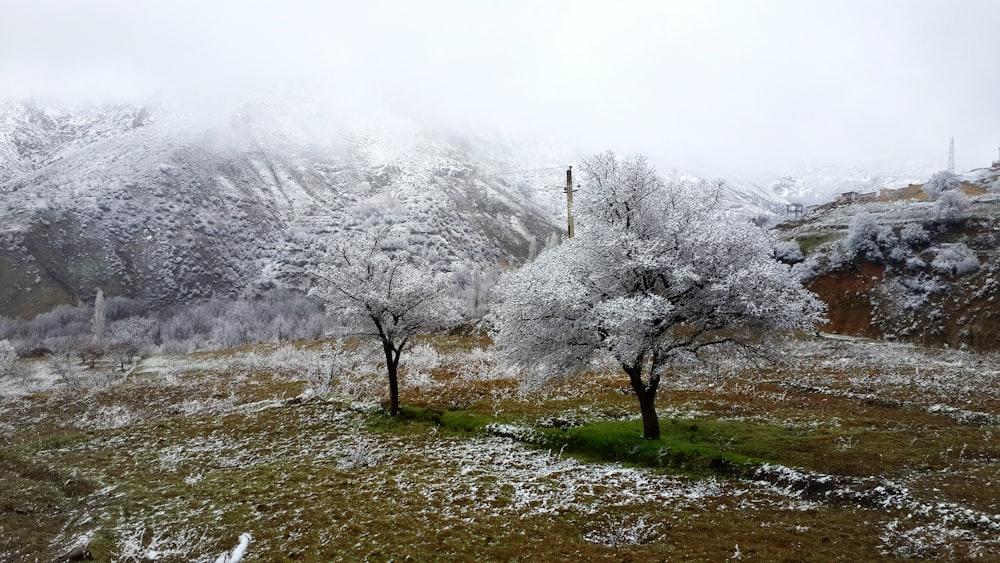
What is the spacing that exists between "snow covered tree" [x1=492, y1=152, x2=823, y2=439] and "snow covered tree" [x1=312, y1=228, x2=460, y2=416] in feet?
27.0

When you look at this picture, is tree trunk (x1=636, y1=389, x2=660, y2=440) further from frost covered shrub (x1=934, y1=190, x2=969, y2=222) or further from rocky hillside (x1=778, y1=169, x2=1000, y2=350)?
frost covered shrub (x1=934, y1=190, x2=969, y2=222)

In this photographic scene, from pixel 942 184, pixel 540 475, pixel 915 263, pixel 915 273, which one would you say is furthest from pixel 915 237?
pixel 540 475

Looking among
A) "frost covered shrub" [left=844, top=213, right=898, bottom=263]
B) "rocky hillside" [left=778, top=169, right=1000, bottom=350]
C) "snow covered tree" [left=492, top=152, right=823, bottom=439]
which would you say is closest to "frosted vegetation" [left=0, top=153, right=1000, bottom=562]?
"snow covered tree" [left=492, top=152, right=823, bottom=439]

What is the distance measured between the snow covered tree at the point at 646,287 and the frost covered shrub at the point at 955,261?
41.5 metres

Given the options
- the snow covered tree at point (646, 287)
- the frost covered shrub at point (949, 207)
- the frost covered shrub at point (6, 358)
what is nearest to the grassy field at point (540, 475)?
the snow covered tree at point (646, 287)

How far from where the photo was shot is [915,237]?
5219 cm

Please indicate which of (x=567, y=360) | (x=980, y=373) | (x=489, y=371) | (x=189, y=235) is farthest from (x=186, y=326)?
(x=980, y=373)

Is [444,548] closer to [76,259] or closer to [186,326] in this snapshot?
[186,326]

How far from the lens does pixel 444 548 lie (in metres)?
12.4

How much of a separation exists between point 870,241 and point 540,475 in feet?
178

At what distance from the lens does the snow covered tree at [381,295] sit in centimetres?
2639

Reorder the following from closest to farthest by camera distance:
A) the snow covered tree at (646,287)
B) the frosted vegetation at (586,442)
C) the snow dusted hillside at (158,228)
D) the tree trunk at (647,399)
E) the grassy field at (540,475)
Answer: the grassy field at (540,475)
the frosted vegetation at (586,442)
the snow covered tree at (646,287)
the tree trunk at (647,399)
the snow dusted hillside at (158,228)

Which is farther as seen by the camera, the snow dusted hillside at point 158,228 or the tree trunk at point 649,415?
the snow dusted hillside at point 158,228

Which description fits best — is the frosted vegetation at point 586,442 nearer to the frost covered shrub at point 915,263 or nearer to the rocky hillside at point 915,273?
the rocky hillside at point 915,273
